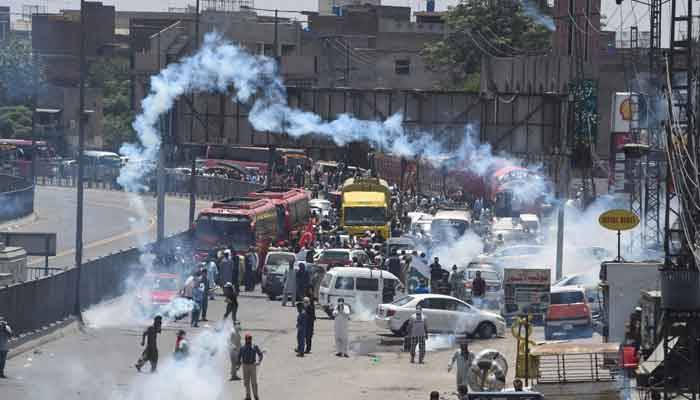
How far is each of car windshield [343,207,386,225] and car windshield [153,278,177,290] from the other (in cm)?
1914

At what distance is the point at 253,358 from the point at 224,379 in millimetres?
2131

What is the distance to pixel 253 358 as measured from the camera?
25.7 m

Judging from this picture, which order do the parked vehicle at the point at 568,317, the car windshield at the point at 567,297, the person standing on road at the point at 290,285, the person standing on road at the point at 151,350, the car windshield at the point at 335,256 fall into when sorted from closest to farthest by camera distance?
1. the person standing on road at the point at 151,350
2. the parked vehicle at the point at 568,317
3. the car windshield at the point at 567,297
4. the person standing on road at the point at 290,285
5. the car windshield at the point at 335,256

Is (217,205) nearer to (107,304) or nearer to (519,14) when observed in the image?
(107,304)

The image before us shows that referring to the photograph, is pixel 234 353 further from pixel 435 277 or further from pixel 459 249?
pixel 459 249

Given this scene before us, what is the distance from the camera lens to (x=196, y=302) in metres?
34.3

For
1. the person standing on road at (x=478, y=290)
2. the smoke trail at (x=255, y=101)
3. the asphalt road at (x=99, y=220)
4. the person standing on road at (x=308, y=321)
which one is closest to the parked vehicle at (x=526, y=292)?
the person standing on road at (x=478, y=290)

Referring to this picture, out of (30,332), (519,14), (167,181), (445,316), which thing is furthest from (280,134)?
(519,14)

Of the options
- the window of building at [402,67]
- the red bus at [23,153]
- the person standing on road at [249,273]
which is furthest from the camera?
the window of building at [402,67]

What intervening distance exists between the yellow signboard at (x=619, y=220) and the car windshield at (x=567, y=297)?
75.0 inches

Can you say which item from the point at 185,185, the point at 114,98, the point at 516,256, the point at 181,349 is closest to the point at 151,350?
the point at 181,349

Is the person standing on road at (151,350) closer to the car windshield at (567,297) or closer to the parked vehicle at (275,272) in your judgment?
the car windshield at (567,297)

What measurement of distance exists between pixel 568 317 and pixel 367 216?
21.7 m

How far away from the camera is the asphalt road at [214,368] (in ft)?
85.7
